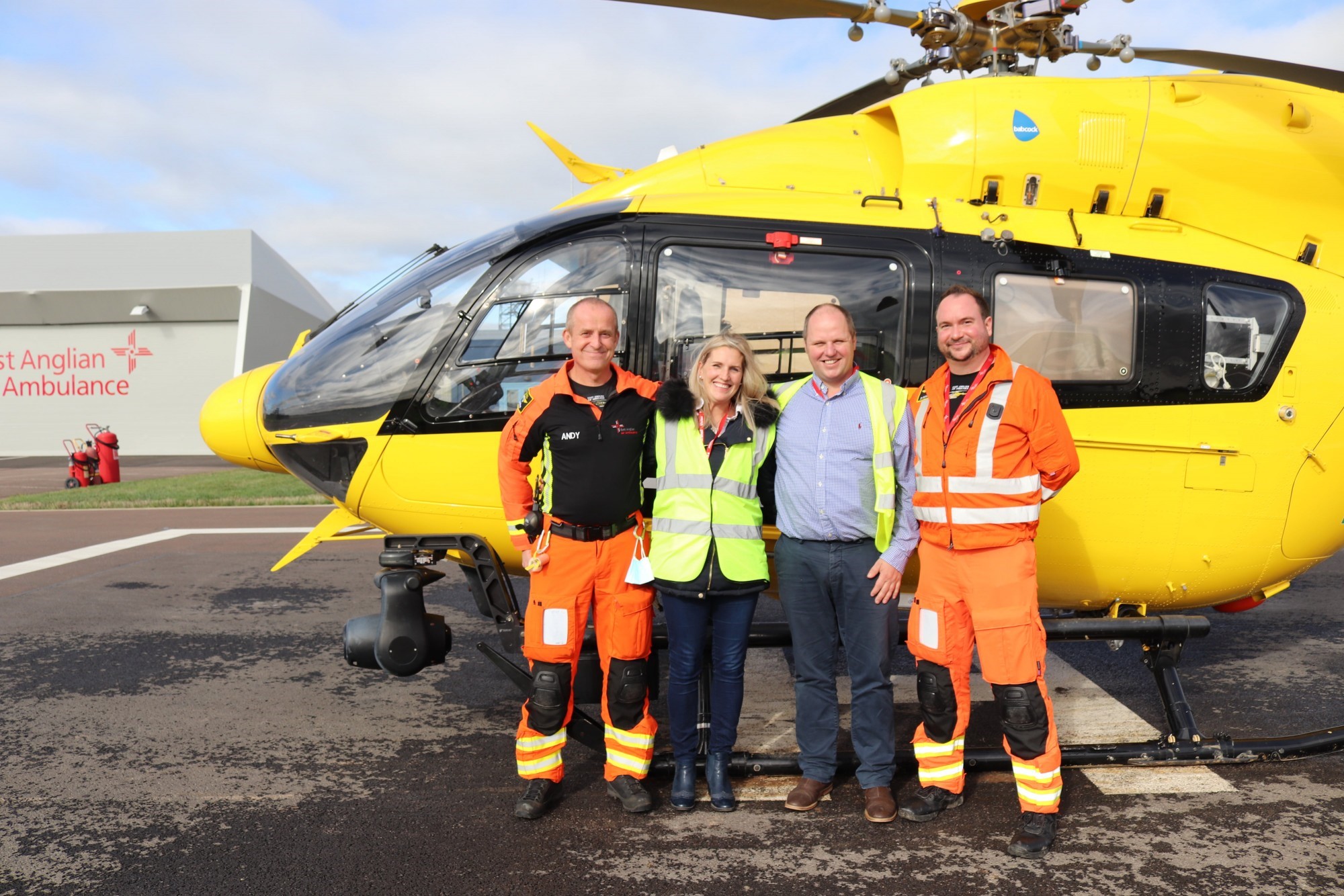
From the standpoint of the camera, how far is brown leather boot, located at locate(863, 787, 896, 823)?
3.29 m

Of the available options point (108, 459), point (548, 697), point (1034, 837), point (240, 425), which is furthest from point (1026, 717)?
point (108, 459)

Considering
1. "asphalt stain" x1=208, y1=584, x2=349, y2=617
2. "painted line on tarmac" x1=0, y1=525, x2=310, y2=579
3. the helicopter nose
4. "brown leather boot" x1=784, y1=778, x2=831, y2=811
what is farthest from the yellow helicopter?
"painted line on tarmac" x1=0, y1=525, x2=310, y2=579

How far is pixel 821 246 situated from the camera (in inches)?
151

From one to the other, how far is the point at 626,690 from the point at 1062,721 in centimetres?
243

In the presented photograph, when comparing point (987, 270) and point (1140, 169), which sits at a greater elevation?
→ point (1140, 169)

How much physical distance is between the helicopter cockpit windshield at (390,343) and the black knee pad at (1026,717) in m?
2.61

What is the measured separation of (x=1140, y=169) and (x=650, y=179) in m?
2.33

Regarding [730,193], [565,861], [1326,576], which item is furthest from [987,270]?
[1326,576]

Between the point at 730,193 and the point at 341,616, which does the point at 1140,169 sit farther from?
the point at 341,616

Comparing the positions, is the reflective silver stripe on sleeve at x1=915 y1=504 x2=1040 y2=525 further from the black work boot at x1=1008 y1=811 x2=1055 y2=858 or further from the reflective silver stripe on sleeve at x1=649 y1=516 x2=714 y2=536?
the black work boot at x1=1008 y1=811 x2=1055 y2=858

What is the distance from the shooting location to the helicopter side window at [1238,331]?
388 cm

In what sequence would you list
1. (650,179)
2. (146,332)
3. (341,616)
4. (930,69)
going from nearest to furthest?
(650,179) → (930,69) → (341,616) → (146,332)

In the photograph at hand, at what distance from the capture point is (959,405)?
10.5 ft

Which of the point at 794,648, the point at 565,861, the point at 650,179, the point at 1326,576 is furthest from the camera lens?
the point at 1326,576
